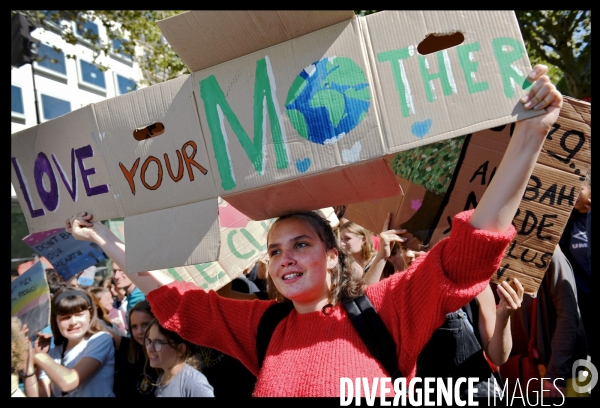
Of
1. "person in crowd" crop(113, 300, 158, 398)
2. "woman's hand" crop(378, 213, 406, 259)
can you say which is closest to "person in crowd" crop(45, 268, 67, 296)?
"person in crowd" crop(113, 300, 158, 398)

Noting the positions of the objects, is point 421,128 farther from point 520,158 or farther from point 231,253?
point 231,253

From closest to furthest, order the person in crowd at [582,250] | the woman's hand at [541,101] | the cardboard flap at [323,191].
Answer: the woman's hand at [541,101] → the cardboard flap at [323,191] → the person in crowd at [582,250]

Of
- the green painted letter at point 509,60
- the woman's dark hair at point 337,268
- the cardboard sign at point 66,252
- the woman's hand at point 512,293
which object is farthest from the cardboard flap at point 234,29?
the cardboard sign at point 66,252

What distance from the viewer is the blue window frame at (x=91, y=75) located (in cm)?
1905

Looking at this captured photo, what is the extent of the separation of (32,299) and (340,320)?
2422mm

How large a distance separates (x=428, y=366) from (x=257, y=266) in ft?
6.68

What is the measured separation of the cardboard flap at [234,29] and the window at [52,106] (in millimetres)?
16537

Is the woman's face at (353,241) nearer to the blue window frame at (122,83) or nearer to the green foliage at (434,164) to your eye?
the green foliage at (434,164)

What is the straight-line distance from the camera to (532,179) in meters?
2.14

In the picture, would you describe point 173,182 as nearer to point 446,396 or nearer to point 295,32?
point 295,32

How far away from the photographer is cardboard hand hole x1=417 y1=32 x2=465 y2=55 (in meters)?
1.56

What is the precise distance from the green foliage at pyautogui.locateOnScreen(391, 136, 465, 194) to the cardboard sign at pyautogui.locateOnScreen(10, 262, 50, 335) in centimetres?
247

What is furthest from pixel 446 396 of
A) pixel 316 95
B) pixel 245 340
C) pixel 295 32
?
pixel 295 32

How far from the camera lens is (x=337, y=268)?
207 cm
